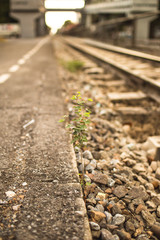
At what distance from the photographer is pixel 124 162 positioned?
2066 millimetres

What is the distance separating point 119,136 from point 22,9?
160 feet

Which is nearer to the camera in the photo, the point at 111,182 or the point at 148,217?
the point at 148,217

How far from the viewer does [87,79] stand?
16.5 feet

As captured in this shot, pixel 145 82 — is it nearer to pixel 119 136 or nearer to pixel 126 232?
pixel 119 136

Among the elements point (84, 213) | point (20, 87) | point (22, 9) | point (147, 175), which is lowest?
point (147, 175)

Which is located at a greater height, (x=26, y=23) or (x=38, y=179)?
(x=26, y=23)

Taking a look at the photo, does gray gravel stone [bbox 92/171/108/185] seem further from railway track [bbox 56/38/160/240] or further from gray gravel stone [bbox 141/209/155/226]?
gray gravel stone [bbox 141/209/155/226]

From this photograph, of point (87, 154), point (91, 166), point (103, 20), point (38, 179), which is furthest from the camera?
point (103, 20)

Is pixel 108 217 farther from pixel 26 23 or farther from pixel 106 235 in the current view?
pixel 26 23

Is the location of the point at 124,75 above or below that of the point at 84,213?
above

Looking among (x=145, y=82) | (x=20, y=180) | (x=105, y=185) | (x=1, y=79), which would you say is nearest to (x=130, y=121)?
(x=145, y=82)

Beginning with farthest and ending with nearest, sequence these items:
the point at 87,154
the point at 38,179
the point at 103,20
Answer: the point at 103,20 < the point at 87,154 < the point at 38,179

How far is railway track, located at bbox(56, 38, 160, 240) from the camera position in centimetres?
134

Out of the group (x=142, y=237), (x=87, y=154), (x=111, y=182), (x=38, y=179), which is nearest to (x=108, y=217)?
(x=142, y=237)
